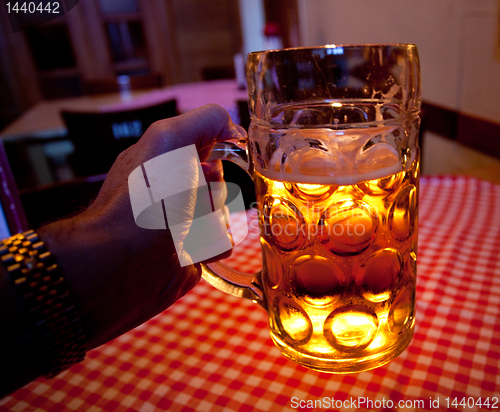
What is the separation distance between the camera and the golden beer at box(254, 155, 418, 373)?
37cm

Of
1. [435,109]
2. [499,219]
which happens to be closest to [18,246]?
[499,219]

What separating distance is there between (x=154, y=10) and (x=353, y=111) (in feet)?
18.7

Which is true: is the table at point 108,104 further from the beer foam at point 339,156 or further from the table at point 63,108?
the beer foam at point 339,156

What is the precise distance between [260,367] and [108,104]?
297 centimetres

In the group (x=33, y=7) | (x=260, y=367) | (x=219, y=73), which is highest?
(x=33, y=7)

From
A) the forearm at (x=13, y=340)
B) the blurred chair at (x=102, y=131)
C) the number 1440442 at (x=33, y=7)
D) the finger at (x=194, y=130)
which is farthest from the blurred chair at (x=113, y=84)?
the forearm at (x=13, y=340)

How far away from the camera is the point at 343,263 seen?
385 millimetres

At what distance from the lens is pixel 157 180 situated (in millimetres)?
431

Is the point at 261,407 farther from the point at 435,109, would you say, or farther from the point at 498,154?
the point at 435,109

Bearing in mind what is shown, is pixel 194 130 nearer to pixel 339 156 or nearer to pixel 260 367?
pixel 339 156

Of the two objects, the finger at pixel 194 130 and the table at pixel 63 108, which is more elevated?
the finger at pixel 194 130

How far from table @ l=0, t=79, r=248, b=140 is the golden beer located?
1.77m

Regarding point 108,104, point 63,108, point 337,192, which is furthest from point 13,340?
point 108,104

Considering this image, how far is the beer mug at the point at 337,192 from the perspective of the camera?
0.37 metres
